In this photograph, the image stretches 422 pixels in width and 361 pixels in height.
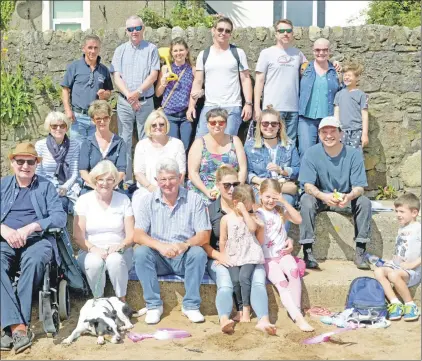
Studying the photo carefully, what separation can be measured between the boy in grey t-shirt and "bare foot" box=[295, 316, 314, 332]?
2.60 metres

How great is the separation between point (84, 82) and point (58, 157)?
1.20m

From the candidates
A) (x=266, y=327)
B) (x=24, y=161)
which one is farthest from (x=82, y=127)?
(x=266, y=327)

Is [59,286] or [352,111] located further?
[352,111]

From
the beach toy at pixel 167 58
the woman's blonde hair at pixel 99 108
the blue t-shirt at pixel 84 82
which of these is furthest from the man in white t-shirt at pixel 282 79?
the blue t-shirt at pixel 84 82

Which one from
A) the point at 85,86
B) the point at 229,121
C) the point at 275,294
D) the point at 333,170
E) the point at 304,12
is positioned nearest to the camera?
the point at 275,294

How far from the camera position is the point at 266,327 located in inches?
178

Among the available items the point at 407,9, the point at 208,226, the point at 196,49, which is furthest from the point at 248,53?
the point at 407,9

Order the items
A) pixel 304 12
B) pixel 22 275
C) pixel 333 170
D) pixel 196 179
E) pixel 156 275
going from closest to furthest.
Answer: pixel 22 275, pixel 156 275, pixel 333 170, pixel 196 179, pixel 304 12

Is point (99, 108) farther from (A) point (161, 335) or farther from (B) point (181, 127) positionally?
(A) point (161, 335)

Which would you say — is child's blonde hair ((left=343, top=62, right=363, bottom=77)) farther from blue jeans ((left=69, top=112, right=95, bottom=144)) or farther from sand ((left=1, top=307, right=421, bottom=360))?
sand ((left=1, top=307, right=421, bottom=360))

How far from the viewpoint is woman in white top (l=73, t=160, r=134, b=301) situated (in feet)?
16.1

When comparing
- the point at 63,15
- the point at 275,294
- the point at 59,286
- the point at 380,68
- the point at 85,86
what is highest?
the point at 63,15

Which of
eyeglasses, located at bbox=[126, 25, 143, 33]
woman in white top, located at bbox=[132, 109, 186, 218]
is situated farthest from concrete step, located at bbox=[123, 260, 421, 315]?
eyeglasses, located at bbox=[126, 25, 143, 33]

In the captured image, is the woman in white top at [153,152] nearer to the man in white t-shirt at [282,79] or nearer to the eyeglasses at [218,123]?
the eyeglasses at [218,123]
